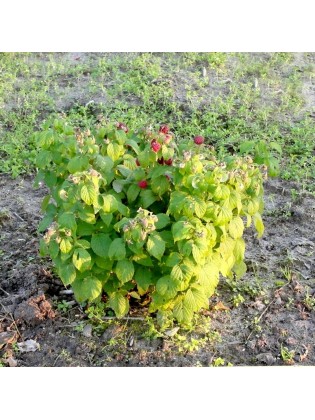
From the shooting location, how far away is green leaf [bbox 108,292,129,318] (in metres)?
3.16

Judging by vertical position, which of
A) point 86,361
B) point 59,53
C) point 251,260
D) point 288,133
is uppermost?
point 59,53

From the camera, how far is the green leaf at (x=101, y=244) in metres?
2.92

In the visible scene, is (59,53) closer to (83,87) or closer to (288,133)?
(83,87)

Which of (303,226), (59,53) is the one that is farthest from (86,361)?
(59,53)

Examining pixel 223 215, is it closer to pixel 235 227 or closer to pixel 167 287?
pixel 235 227

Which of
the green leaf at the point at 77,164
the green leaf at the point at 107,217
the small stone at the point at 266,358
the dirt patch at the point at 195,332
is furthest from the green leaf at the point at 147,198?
the small stone at the point at 266,358

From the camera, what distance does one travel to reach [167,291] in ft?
9.53

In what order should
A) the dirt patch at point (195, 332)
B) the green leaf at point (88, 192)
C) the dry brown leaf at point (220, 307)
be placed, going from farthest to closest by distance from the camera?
the dry brown leaf at point (220, 307)
the dirt patch at point (195, 332)
the green leaf at point (88, 192)

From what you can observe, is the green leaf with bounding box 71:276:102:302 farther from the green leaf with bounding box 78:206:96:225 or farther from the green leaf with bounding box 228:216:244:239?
the green leaf with bounding box 228:216:244:239

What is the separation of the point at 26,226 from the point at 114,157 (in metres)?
1.20

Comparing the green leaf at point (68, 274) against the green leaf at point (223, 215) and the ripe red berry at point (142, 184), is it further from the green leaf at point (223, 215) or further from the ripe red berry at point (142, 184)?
the green leaf at point (223, 215)

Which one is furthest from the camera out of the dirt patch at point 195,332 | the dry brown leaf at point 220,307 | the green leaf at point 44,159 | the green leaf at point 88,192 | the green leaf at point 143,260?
the dry brown leaf at point 220,307

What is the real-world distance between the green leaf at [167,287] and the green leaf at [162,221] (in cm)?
22

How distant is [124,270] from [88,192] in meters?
0.38
